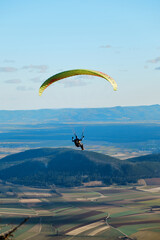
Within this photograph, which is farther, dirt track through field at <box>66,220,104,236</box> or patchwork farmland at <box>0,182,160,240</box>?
dirt track through field at <box>66,220,104,236</box>

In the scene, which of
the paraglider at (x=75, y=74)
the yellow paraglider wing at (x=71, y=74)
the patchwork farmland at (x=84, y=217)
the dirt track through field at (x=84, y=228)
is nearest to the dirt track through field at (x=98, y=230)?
the patchwork farmland at (x=84, y=217)

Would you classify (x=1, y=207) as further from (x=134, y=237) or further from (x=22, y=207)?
(x=134, y=237)

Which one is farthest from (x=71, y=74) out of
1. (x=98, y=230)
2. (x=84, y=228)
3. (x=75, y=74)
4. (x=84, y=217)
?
(x=84, y=217)

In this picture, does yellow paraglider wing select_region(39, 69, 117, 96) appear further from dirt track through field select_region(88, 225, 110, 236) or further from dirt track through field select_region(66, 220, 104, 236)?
dirt track through field select_region(66, 220, 104, 236)

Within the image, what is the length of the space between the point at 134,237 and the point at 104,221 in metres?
25.5

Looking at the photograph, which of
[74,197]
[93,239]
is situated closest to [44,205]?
[74,197]

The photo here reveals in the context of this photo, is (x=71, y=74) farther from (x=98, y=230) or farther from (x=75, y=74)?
(x=98, y=230)

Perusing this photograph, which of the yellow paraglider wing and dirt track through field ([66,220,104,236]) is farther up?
the yellow paraglider wing

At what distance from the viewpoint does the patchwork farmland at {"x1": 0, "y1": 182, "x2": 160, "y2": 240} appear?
122 metres

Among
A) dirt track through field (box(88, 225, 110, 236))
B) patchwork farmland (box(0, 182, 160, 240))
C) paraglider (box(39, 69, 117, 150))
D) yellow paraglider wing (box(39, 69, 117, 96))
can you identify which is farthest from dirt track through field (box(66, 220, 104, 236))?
yellow paraglider wing (box(39, 69, 117, 96))

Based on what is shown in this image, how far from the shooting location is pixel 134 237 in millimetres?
117312

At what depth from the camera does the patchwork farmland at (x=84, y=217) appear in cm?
12200

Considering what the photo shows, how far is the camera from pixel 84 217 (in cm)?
15012

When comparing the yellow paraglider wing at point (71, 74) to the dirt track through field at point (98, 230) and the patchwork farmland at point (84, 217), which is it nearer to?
the patchwork farmland at point (84, 217)
